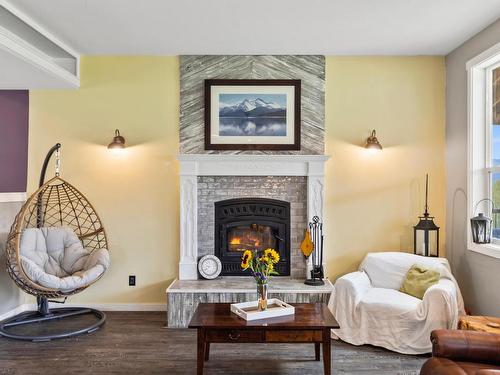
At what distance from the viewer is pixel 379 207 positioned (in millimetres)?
4527

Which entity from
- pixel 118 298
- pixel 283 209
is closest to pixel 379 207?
pixel 283 209

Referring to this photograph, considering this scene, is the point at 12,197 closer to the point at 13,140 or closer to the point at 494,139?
the point at 13,140

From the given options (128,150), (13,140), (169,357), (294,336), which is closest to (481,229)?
(294,336)

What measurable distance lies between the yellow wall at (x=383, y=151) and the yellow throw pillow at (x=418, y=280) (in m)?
0.72

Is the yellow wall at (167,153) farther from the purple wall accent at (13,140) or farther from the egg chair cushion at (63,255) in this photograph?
the egg chair cushion at (63,255)

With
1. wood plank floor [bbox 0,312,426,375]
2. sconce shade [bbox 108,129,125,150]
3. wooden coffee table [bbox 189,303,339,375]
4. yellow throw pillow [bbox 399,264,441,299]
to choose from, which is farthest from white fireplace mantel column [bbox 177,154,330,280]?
wooden coffee table [bbox 189,303,339,375]

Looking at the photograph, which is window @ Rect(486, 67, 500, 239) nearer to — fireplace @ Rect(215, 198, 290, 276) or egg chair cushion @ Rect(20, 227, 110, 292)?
fireplace @ Rect(215, 198, 290, 276)

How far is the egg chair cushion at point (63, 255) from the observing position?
153 inches

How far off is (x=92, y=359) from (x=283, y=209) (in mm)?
2327

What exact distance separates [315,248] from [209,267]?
114 centimetres

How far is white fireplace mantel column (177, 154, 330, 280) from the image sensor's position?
14.4ft

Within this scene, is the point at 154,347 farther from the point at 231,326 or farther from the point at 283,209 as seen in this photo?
the point at 283,209

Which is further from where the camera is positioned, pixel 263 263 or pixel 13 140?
pixel 13 140

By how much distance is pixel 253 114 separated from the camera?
451cm
